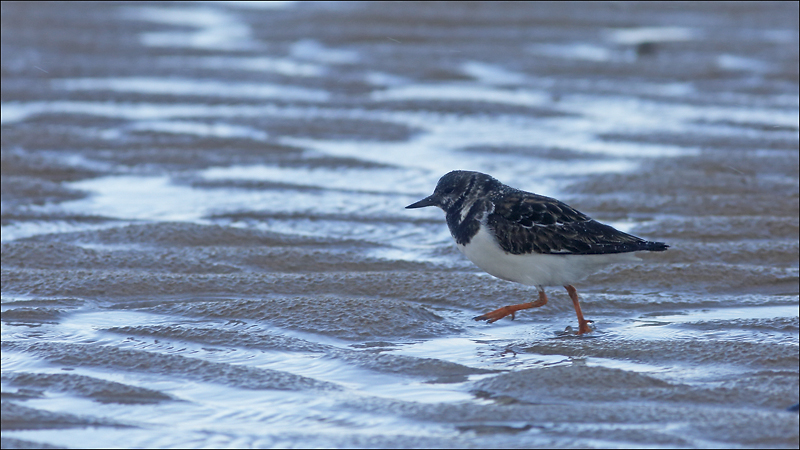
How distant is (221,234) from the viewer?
5984 millimetres

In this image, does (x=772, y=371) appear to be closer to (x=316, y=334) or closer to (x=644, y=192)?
(x=316, y=334)

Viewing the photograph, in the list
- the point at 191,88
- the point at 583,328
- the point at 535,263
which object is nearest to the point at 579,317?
the point at 583,328

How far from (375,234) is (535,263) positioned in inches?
73.1

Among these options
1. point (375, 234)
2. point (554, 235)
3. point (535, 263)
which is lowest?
point (375, 234)

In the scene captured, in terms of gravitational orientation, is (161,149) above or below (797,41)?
below

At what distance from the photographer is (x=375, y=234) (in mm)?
6191

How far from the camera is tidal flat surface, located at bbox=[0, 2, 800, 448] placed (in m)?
3.59

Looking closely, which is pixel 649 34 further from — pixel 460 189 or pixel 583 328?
pixel 583 328

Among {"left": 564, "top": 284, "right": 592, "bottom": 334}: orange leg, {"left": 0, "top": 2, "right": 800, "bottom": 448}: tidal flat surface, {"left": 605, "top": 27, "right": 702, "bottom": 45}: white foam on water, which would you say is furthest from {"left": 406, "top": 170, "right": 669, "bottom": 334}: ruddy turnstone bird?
{"left": 605, "top": 27, "right": 702, "bottom": 45}: white foam on water

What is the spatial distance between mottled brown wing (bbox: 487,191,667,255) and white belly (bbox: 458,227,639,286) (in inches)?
1.2

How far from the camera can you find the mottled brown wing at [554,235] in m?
4.47

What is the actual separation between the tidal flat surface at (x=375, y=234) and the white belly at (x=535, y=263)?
10.7 inches

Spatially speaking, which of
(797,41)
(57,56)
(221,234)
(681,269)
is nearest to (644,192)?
(681,269)

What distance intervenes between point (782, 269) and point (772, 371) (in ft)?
5.38
